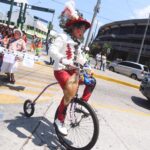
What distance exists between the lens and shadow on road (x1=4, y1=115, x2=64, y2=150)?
188 inches

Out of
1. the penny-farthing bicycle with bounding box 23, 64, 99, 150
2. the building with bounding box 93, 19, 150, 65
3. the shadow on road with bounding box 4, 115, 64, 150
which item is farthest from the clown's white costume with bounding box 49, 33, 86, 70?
the building with bounding box 93, 19, 150, 65

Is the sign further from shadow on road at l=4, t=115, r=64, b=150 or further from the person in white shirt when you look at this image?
the person in white shirt

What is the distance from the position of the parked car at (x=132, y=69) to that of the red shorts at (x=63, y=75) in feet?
85.2

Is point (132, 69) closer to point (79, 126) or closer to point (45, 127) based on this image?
point (45, 127)

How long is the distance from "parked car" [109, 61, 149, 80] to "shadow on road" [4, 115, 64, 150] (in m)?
25.3

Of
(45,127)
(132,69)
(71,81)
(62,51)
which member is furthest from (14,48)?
(132,69)

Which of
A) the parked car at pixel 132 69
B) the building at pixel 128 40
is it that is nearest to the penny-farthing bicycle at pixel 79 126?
the parked car at pixel 132 69

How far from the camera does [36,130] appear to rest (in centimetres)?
520

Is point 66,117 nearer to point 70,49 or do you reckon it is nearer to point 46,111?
point 70,49

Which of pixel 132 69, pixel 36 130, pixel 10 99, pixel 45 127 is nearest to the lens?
pixel 36 130

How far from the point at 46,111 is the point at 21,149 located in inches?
89.4

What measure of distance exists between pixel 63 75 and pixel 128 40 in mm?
91284

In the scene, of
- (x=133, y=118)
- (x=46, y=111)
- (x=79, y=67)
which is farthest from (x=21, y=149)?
(x=133, y=118)

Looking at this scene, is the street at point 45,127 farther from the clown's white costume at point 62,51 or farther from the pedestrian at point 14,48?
the clown's white costume at point 62,51
